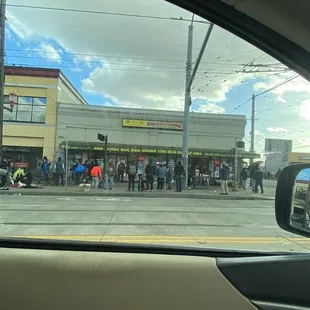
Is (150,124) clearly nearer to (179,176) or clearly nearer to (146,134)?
(146,134)

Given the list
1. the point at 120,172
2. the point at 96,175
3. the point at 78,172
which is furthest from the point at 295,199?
the point at 120,172

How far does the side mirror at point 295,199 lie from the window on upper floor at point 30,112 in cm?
2710

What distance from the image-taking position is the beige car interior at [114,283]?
5.85ft

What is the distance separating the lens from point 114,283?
1889 mm

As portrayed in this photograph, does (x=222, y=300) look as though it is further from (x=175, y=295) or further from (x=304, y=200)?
(x=304, y=200)

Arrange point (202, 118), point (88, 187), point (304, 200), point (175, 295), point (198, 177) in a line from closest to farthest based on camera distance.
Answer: point (304, 200) → point (175, 295) → point (88, 187) → point (198, 177) → point (202, 118)

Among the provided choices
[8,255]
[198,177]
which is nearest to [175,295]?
[8,255]

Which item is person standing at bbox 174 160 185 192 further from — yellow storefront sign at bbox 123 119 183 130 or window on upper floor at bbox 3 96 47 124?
window on upper floor at bbox 3 96 47 124

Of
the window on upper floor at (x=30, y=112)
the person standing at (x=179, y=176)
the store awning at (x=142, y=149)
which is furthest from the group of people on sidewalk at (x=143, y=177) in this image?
the window on upper floor at (x=30, y=112)

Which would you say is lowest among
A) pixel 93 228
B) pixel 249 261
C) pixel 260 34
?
pixel 93 228

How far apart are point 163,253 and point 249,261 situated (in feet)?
1.66

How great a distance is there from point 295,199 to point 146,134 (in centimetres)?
2623

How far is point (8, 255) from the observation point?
2098 mm

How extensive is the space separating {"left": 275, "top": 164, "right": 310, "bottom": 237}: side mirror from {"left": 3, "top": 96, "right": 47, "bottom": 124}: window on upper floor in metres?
27.1
